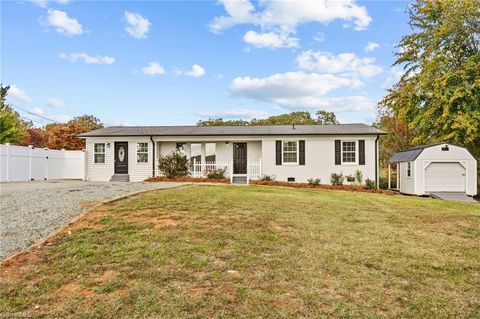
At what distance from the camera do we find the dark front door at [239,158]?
19406mm

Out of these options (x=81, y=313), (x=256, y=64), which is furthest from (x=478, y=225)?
(x=256, y=64)

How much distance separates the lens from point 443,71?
18.4 meters

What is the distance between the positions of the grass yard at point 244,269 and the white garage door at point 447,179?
10117 millimetres

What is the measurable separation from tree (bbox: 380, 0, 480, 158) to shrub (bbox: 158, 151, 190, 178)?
12.7 meters

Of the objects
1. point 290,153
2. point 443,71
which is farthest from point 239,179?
point 443,71

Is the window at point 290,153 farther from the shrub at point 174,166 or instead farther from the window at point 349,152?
the shrub at point 174,166

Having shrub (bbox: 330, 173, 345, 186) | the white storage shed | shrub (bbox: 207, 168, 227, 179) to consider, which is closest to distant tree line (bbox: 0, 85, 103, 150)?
shrub (bbox: 207, 168, 227, 179)

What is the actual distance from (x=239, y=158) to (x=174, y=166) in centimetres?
385

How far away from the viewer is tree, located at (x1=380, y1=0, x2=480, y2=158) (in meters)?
17.3

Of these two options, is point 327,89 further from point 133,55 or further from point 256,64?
point 133,55

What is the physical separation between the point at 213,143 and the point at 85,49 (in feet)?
28.2

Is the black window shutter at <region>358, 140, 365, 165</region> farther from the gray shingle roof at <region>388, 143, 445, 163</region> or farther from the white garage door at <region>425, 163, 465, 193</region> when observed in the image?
the white garage door at <region>425, 163, 465, 193</region>

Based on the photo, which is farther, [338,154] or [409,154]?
[338,154]

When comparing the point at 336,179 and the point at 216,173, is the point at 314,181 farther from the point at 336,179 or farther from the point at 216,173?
the point at 216,173
